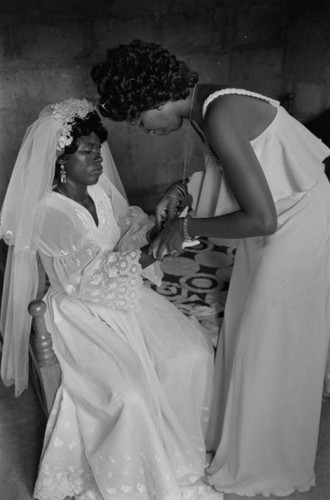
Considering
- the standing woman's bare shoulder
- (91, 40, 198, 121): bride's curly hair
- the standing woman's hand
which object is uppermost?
(91, 40, 198, 121): bride's curly hair

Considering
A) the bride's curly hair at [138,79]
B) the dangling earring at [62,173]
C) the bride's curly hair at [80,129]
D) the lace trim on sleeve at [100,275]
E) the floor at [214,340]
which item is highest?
the bride's curly hair at [138,79]

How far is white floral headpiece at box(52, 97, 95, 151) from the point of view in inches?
94.8

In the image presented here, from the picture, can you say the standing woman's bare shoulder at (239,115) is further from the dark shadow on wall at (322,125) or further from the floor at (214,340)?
the dark shadow on wall at (322,125)

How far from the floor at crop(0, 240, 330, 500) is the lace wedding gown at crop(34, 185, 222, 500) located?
0.70 ft

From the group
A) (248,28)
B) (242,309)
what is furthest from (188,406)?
(248,28)

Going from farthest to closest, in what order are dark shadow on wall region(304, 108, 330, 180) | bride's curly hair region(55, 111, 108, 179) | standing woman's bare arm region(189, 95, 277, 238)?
dark shadow on wall region(304, 108, 330, 180) → bride's curly hair region(55, 111, 108, 179) → standing woman's bare arm region(189, 95, 277, 238)

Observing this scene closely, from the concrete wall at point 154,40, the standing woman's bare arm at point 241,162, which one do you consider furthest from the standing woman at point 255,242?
the concrete wall at point 154,40

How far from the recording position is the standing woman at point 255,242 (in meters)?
1.93

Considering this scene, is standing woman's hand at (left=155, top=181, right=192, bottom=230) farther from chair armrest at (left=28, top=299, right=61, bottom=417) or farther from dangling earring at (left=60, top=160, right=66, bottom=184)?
chair armrest at (left=28, top=299, right=61, bottom=417)

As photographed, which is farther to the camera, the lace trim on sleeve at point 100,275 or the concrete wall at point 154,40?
the concrete wall at point 154,40

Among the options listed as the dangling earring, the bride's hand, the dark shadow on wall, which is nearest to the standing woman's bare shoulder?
the bride's hand

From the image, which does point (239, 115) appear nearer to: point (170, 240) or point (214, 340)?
point (170, 240)

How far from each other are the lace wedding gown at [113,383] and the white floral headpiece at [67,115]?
0.83 ft

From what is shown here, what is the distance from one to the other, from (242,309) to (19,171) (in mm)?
1093
